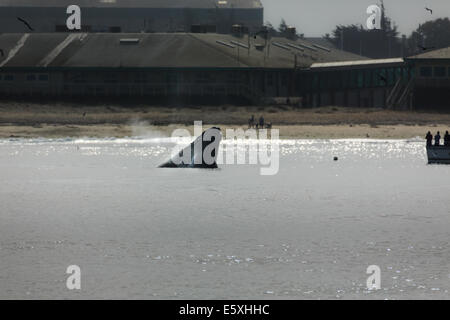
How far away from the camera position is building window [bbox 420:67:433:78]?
412ft

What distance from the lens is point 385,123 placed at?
120 meters

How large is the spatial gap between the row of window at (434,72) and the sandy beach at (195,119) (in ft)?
17.1

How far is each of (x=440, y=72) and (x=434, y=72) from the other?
751mm

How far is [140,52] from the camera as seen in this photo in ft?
478

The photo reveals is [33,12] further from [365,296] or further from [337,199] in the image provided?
[365,296]

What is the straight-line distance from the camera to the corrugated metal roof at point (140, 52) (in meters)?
142

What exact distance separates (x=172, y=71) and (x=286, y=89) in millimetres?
16602

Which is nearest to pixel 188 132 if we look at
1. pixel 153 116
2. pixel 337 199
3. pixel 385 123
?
pixel 153 116

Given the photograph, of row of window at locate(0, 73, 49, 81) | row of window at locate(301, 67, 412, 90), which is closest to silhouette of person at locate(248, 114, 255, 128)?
row of window at locate(301, 67, 412, 90)

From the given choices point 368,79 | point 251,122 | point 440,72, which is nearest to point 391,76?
point 368,79

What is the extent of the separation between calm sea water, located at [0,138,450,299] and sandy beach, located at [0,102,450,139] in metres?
33.2

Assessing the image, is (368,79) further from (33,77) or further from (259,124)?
(33,77)

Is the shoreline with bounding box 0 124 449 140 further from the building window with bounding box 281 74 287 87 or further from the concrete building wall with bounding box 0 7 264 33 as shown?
the concrete building wall with bounding box 0 7 264 33
